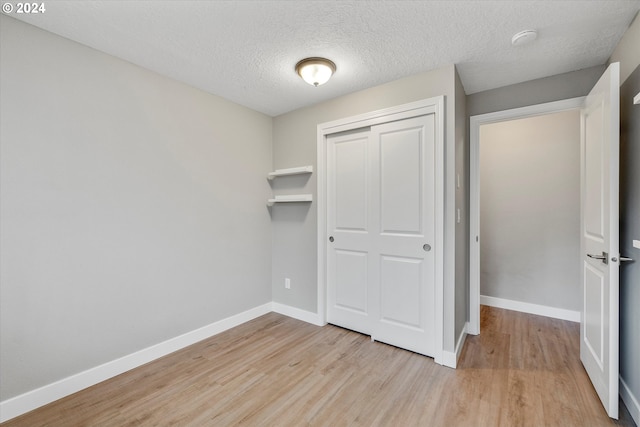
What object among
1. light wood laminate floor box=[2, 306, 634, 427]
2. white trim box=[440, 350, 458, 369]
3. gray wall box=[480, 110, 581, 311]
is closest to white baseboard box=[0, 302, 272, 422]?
light wood laminate floor box=[2, 306, 634, 427]

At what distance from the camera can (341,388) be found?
6.57 feet

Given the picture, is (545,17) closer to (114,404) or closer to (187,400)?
(187,400)

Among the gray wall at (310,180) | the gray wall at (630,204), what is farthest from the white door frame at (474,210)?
the gray wall at (630,204)

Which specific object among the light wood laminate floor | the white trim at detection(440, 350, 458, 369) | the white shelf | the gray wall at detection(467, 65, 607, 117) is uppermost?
the gray wall at detection(467, 65, 607, 117)

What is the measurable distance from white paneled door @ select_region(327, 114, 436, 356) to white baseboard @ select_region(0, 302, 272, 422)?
50.9 inches

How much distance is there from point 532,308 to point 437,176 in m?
2.42

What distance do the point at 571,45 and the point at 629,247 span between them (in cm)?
147

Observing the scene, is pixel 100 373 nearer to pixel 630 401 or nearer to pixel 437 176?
pixel 437 176

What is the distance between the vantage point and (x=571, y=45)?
2012mm

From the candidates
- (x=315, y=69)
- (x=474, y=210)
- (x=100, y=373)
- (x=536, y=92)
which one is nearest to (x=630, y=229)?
(x=474, y=210)

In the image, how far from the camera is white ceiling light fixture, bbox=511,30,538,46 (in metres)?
1.85

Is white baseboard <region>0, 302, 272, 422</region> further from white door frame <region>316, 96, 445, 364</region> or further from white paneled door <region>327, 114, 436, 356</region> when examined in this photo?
white paneled door <region>327, 114, 436, 356</region>

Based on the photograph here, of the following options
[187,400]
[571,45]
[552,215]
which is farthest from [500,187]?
[187,400]

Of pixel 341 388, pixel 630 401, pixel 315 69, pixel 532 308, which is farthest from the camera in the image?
pixel 532 308
